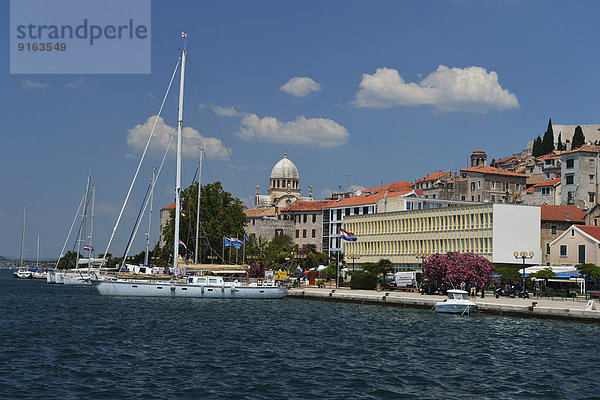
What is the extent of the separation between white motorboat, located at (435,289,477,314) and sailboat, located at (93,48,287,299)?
69.8 ft

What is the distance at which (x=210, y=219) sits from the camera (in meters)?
113

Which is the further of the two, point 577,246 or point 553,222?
point 553,222

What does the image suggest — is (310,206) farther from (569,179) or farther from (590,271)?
(590,271)

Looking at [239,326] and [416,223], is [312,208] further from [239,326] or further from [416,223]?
[239,326]

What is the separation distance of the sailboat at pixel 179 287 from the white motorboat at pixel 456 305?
2128 centimetres

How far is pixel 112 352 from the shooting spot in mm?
32625

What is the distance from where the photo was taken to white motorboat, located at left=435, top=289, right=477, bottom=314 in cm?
5503

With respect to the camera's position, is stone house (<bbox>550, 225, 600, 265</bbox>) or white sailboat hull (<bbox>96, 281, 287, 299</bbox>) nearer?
white sailboat hull (<bbox>96, 281, 287, 299</bbox>)

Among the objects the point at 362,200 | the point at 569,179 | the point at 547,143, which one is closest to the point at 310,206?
the point at 362,200

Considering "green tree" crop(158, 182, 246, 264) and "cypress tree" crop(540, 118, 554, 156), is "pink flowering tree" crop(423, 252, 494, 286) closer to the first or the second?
"green tree" crop(158, 182, 246, 264)

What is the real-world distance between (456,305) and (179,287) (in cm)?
2799

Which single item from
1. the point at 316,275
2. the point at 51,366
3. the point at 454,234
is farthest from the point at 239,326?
the point at 316,275

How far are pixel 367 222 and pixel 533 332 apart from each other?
64.0m

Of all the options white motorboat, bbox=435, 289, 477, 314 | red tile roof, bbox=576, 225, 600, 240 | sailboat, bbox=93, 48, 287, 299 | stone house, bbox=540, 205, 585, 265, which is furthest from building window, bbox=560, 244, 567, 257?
sailboat, bbox=93, 48, 287, 299
